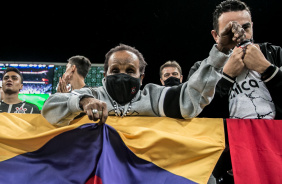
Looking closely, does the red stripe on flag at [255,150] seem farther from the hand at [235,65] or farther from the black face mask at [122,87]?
the black face mask at [122,87]

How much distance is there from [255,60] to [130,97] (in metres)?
0.58

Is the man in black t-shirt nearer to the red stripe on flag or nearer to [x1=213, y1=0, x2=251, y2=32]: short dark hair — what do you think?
[x1=213, y1=0, x2=251, y2=32]: short dark hair

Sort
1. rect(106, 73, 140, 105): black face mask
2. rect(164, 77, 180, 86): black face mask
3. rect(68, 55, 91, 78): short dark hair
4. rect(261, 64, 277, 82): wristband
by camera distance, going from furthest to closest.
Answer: rect(68, 55, 91, 78): short dark hair < rect(164, 77, 180, 86): black face mask < rect(106, 73, 140, 105): black face mask < rect(261, 64, 277, 82): wristband

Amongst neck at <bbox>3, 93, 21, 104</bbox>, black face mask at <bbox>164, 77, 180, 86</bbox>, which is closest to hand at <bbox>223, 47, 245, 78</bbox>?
black face mask at <bbox>164, 77, 180, 86</bbox>

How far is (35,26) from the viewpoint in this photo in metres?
5.54

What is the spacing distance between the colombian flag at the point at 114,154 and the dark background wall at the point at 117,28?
4294 mm

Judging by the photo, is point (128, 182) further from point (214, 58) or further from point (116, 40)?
point (116, 40)

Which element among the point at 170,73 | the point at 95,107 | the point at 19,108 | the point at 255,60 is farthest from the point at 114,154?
the point at 19,108

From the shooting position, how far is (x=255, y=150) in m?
1.05

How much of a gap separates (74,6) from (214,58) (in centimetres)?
489

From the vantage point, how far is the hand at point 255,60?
3.67 feet

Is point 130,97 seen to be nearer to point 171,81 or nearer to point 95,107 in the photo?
point 95,107

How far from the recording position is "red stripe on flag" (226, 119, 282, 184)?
998 mm

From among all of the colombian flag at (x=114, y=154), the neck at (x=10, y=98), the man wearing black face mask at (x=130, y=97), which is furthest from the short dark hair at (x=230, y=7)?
the neck at (x=10, y=98)
